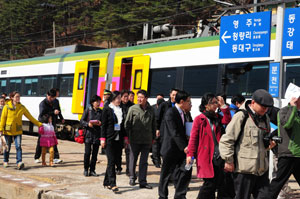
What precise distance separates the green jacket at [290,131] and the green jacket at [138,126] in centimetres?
289

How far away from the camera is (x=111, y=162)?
7.89 metres

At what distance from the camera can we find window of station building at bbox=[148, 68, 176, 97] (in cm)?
1437

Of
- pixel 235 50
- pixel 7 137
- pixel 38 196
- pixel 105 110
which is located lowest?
pixel 38 196

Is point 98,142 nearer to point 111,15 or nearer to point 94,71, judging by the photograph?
point 94,71

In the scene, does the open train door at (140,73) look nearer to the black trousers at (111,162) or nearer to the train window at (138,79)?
the train window at (138,79)

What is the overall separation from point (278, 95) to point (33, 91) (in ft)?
54.1

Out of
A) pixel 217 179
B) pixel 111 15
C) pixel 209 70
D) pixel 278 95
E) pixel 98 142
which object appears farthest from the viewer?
pixel 111 15

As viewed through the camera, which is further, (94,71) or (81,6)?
(81,6)

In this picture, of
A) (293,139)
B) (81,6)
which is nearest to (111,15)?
(81,6)

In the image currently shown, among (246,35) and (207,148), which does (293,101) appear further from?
(246,35)

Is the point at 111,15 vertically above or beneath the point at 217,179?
above

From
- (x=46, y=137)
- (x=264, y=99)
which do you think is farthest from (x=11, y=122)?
(x=264, y=99)

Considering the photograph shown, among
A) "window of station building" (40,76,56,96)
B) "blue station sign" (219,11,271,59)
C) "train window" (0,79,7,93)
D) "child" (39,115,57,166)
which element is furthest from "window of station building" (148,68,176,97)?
"train window" (0,79,7,93)

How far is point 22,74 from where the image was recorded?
75.8 ft
